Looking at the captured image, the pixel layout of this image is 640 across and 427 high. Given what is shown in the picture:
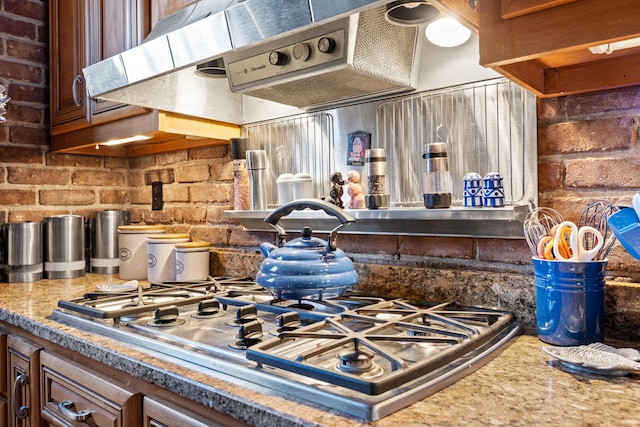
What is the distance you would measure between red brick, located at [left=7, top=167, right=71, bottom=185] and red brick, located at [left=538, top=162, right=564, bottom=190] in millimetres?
1867

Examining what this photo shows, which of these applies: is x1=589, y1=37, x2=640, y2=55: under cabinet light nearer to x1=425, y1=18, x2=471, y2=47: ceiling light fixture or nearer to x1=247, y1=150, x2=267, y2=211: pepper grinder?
x1=425, y1=18, x2=471, y2=47: ceiling light fixture

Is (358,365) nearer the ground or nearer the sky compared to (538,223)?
nearer the ground

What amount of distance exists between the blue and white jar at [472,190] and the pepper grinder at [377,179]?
0.23m

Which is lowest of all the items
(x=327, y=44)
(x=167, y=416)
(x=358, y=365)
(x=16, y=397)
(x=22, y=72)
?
(x=16, y=397)

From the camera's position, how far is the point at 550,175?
1116mm

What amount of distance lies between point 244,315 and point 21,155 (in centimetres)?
148

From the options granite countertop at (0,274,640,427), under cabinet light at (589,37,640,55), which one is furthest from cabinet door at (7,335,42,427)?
under cabinet light at (589,37,640,55)

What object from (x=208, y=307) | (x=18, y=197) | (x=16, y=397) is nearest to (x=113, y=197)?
(x=18, y=197)

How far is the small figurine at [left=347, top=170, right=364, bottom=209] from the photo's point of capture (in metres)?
1.39

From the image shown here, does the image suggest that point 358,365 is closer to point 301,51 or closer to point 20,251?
point 301,51

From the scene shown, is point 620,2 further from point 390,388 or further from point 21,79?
point 21,79

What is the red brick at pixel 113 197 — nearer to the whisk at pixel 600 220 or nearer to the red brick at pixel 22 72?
the red brick at pixel 22 72

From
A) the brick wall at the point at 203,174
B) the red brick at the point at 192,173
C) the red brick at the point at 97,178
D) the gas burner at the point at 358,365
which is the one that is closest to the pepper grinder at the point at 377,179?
the brick wall at the point at 203,174

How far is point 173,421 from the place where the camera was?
82cm
